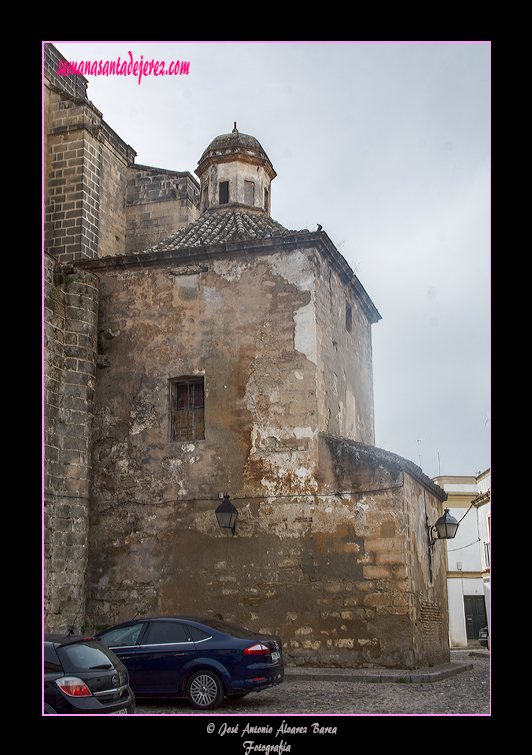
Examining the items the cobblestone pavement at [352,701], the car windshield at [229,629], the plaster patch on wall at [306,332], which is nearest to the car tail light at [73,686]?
the cobblestone pavement at [352,701]

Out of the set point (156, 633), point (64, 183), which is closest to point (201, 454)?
point (156, 633)

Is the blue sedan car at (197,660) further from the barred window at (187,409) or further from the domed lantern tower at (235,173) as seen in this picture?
the domed lantern tower at (235,173)

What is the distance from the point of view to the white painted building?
3328cm

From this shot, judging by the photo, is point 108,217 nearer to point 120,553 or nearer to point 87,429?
point 87,429

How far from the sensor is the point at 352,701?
9.27 meters

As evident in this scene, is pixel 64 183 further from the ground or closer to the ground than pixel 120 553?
further from the ground

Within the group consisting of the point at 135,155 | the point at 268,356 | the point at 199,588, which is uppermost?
the point at 135,155

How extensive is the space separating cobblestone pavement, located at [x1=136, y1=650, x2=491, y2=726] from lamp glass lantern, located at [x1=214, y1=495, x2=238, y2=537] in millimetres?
2711

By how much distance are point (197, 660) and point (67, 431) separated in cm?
612

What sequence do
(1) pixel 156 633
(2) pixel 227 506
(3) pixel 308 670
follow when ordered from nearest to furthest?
1. (1) pixel 156 633
2. (3) pixel 308 670
3. (2) pixel 227 506

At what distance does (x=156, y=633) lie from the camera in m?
9.70

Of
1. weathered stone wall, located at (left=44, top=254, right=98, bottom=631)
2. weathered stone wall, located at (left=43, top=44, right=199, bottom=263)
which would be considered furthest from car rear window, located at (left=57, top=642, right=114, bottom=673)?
weathered stone wall, located at (left=43, top=44, right=199, bottom=263)

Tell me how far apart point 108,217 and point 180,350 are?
711cm

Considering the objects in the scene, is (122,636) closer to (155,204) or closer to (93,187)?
(93,187)
